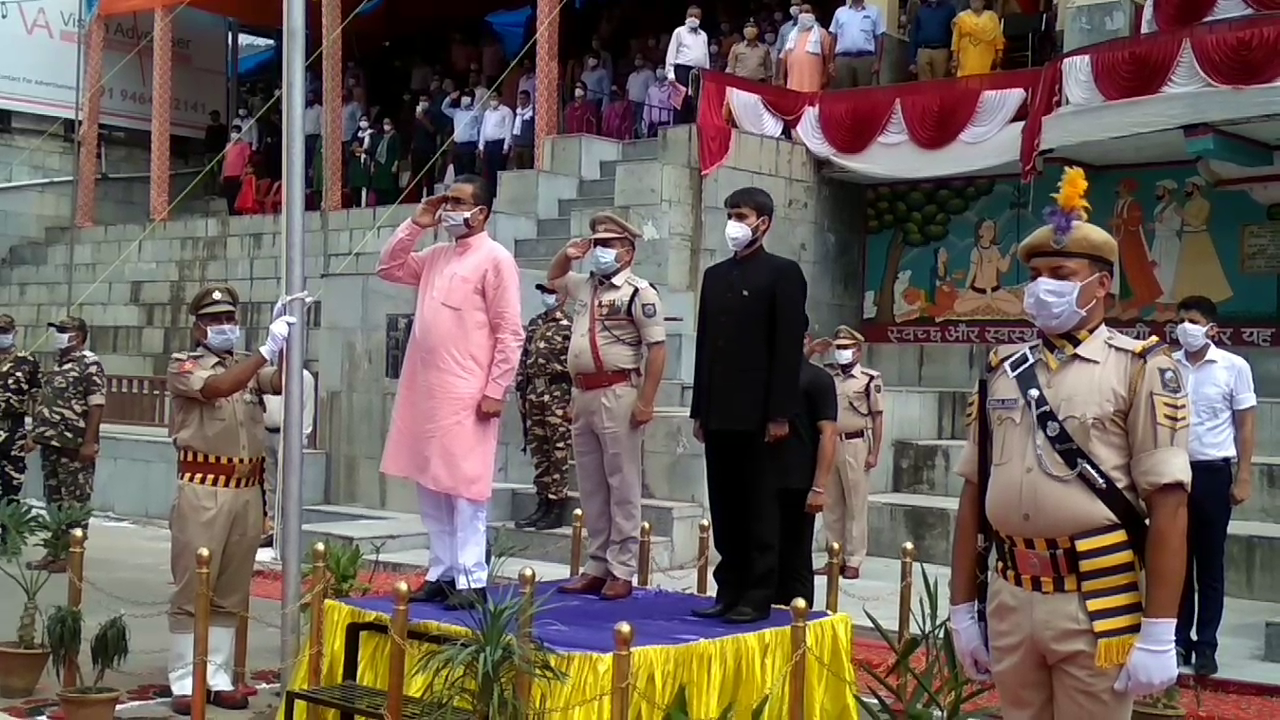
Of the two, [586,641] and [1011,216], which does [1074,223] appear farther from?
[1011,216]

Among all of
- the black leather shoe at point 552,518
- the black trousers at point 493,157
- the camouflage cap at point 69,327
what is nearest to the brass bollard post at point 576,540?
the black leather shoe at point 552,518

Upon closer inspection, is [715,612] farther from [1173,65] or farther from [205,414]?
[1173,65]

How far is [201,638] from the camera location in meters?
5.42

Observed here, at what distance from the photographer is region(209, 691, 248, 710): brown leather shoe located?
6.20 metres

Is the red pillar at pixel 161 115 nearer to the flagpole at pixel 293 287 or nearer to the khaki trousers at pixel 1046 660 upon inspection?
the flagpole at pixel 293 287

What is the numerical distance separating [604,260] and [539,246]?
8572 mm

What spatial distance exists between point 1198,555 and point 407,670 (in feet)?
13.4

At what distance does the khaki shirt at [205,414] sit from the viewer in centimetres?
620

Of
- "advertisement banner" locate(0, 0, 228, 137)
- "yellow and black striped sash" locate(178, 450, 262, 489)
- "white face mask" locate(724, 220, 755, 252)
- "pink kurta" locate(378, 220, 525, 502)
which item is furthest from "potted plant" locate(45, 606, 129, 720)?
"advertisement banner" locate(0, 0, 228, 137)

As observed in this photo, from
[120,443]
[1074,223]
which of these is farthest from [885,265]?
[1074,223]

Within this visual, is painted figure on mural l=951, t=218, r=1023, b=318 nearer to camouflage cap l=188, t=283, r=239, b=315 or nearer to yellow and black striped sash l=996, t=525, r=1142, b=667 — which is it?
camouflage cap l=188, t=283, r=239, b=315

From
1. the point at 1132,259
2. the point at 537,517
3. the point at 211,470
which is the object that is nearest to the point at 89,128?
the point at 537,517

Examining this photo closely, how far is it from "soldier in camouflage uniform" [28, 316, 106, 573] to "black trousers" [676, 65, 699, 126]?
7343 mm

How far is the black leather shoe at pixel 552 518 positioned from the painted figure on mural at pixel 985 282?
6.77 meters
